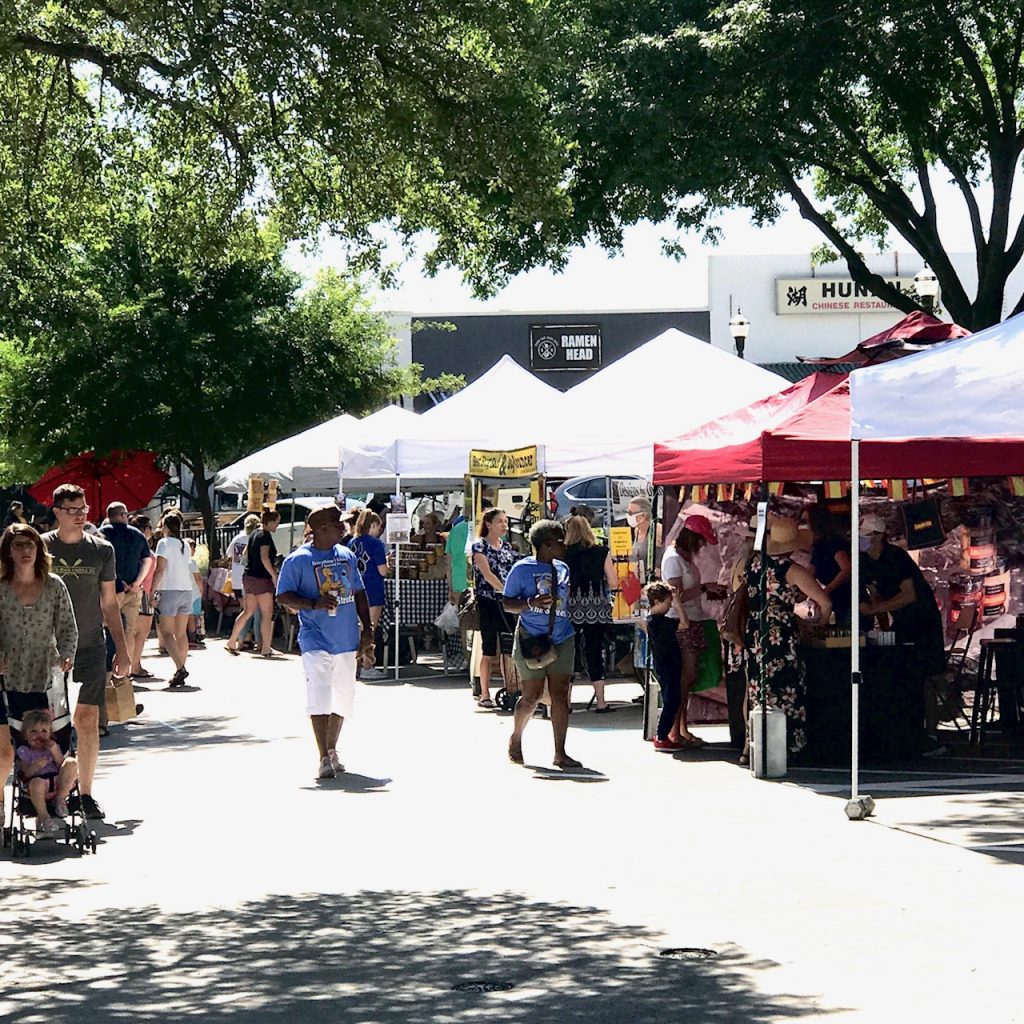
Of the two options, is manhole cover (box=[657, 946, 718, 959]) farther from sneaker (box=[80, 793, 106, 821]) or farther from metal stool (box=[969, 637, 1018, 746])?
metal stool (box=[969, 637, 1018, 746])

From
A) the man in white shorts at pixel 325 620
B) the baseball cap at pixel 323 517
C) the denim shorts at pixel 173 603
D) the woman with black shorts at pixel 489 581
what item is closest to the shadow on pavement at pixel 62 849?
the man in white shorts at pixel 325 620

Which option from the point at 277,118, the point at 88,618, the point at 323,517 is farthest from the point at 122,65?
the point at 88,618

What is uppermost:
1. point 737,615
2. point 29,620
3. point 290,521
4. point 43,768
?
point 290,521

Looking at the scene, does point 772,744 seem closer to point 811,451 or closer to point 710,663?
point 811,451

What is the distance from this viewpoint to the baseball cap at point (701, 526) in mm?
15188

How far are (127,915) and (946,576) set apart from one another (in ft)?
30.5

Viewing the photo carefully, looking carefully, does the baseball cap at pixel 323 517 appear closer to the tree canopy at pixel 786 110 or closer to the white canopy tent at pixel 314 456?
the tree canopy at pixel 786 110

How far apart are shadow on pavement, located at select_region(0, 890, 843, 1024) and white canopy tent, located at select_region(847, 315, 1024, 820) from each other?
3.37m

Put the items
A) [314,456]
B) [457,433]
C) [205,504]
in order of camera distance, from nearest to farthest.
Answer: [457,433] → [314,456] → [205,504]

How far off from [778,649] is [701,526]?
2248mm

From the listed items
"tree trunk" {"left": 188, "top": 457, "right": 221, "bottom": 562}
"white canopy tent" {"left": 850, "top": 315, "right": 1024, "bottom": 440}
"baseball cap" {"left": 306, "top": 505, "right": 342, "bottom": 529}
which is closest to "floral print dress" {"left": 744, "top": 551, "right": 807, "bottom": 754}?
"white canopy tent" {"left": 850, "top": 315, "right": 1024, "bottom": 440}

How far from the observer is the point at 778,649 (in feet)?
43.3

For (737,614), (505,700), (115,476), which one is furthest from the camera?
(115,476)

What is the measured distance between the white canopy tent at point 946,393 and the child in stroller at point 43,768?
4.36m
